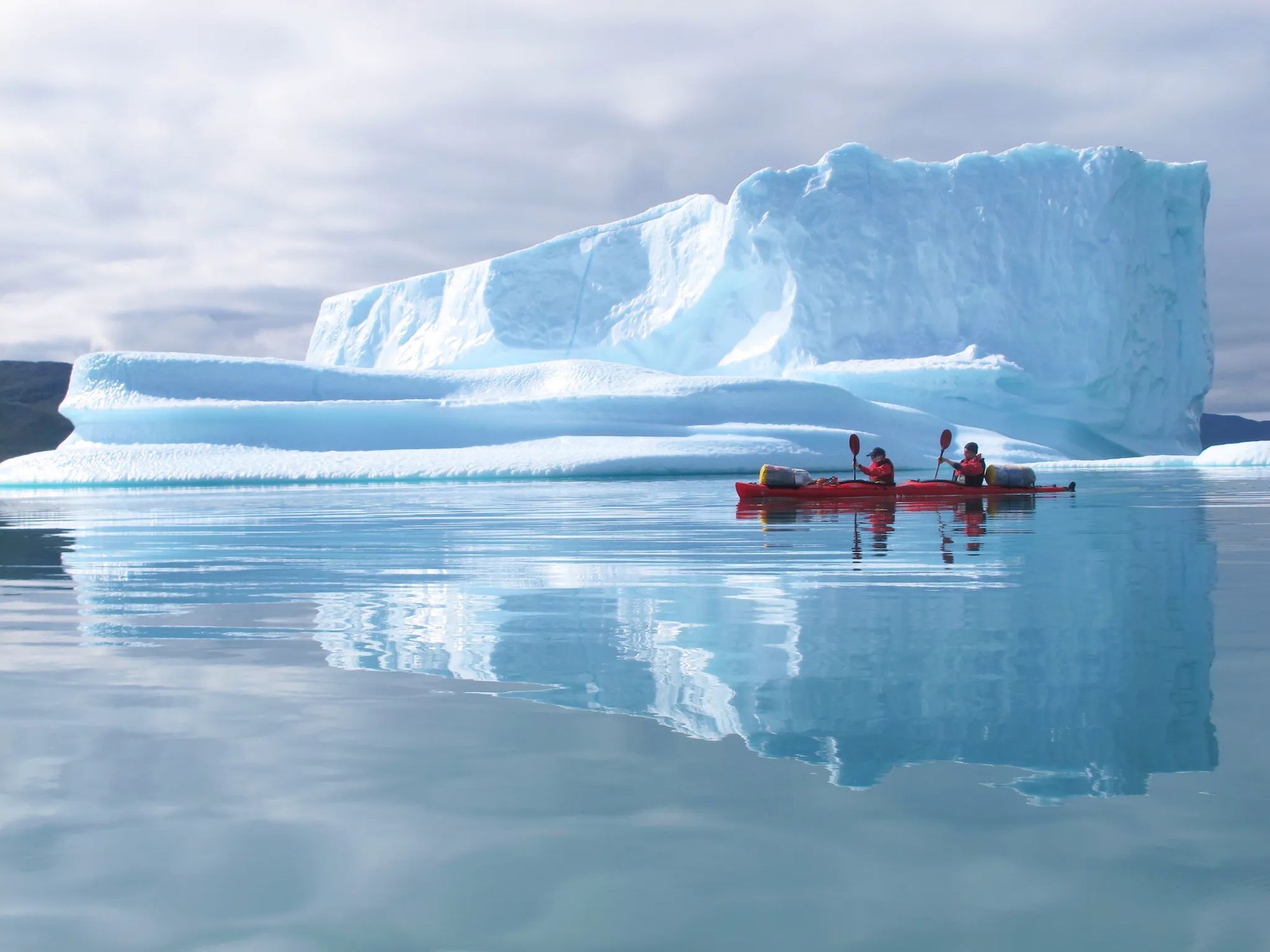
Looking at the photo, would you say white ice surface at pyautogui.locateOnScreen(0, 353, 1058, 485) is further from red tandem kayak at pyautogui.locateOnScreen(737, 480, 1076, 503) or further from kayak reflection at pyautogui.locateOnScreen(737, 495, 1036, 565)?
kayak reflection at pyautogui.locateOnScreen(737, 495, 1036, 565)

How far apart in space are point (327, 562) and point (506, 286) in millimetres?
31107

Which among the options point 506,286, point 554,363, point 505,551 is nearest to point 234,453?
point 554,363

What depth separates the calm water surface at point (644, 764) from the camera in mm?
A: 1920

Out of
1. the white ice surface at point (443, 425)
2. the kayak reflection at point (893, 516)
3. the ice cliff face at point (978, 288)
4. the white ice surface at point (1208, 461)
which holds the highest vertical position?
the ice cliff face at point (978, 288)

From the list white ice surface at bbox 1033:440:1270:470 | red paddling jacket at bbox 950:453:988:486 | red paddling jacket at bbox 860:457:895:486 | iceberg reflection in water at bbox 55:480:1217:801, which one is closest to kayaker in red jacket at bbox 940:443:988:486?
red paddling jacket at bbox 950:453:988:486

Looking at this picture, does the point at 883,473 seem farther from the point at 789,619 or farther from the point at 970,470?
the point at 789,619

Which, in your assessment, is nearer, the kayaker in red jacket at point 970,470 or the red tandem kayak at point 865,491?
the red tandem kayak at point 865,491

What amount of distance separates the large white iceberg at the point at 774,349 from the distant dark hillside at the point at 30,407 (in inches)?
2332

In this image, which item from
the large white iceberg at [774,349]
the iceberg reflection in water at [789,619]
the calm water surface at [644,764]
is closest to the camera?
the calm water surface at [644,764]

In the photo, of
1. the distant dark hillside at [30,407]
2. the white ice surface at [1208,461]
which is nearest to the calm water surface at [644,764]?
the white ice surface at [1208,461]

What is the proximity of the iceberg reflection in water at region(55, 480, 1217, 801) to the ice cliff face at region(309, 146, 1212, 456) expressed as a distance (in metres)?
25.1

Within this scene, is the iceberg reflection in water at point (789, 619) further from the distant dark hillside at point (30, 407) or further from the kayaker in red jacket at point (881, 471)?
the distant dark hillside at point (30, 407)

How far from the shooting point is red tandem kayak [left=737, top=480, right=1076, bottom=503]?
41.6 feet

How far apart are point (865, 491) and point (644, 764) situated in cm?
1040
